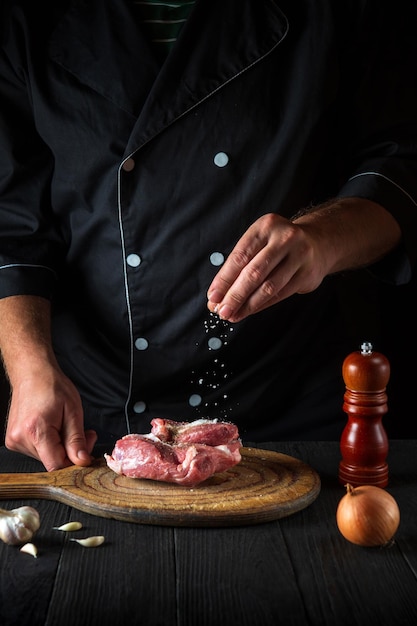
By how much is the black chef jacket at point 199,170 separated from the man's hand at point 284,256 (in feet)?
0.58

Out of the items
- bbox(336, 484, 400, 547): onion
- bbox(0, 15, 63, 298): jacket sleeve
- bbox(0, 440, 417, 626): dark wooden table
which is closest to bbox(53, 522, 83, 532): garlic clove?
bbox(0, 440, 417, 626): dark wooden table

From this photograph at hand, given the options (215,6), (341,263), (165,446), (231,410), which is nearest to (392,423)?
(231,410)

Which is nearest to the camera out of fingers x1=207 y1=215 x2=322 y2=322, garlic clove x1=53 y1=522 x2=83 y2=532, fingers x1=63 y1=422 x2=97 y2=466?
garlic clove x1=53 y1=522 x2=83 y2=532

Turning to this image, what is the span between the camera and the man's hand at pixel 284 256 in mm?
1709

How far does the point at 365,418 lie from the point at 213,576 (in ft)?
1.81

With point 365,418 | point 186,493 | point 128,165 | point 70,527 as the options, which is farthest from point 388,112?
point 70,527

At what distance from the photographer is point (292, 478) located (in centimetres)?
179

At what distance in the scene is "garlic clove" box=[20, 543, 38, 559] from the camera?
1463mm

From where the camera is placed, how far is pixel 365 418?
1.77 m

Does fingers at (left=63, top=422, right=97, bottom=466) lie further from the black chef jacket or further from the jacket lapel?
the jacket lapel

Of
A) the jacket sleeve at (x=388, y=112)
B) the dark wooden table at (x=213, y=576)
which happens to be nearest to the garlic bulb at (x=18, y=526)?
the dark wooden table at (x=213, y=576)

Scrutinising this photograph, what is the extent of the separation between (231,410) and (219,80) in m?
0.89

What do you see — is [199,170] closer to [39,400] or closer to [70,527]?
[39,400]

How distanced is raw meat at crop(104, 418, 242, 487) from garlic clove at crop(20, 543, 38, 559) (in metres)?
0.34
